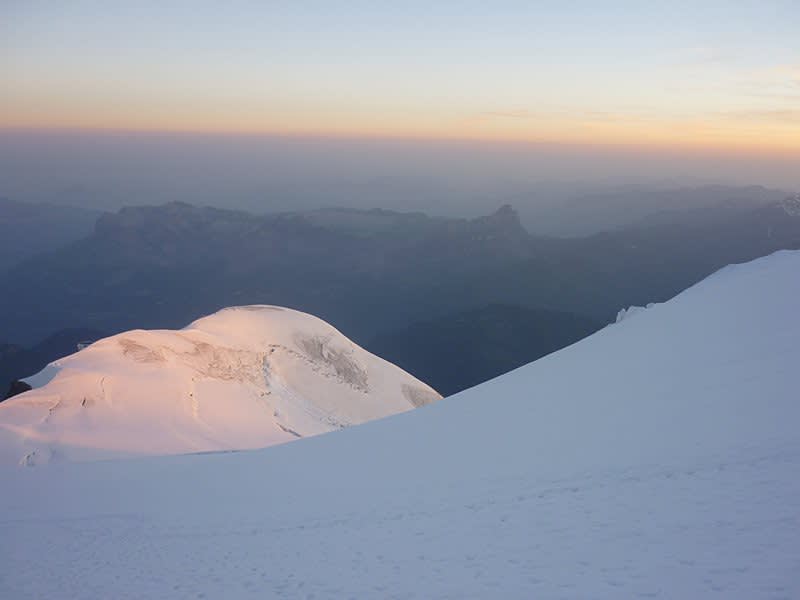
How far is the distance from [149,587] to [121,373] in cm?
2519

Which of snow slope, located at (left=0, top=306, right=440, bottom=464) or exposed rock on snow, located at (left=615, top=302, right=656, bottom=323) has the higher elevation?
exposed rock on snow, located at (left=615, top=302, right=656, bottom=323)

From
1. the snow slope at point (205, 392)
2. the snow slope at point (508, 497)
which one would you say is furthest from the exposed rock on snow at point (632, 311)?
the snow slope at point (205, 392)

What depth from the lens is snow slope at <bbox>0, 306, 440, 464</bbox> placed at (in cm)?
2611

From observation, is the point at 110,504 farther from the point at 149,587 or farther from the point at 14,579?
the point at 149,587

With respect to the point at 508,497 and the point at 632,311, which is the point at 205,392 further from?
the point at 632,311

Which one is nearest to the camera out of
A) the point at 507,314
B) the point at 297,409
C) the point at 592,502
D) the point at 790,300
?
the point at 592,502

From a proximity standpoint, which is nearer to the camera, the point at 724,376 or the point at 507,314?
the point at 724,376

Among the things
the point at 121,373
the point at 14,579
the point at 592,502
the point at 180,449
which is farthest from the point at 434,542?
the point at 121,373

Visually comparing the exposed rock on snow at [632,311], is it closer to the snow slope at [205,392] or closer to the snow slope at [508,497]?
the snow slope at [508,497]

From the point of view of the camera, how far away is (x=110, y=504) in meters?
17.2

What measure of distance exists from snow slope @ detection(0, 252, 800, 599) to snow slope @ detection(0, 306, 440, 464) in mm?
5325

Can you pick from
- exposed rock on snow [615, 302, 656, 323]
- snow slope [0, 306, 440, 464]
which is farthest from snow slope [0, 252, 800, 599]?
exposed rock on snow [615, 302, 656, 323]

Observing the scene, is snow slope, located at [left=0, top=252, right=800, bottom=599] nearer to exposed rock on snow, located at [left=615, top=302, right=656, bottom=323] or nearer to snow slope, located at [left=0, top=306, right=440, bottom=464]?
snow slope, located at [left=0, top=306, right=440, bottom=464]

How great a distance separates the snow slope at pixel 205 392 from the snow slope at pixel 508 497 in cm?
532
